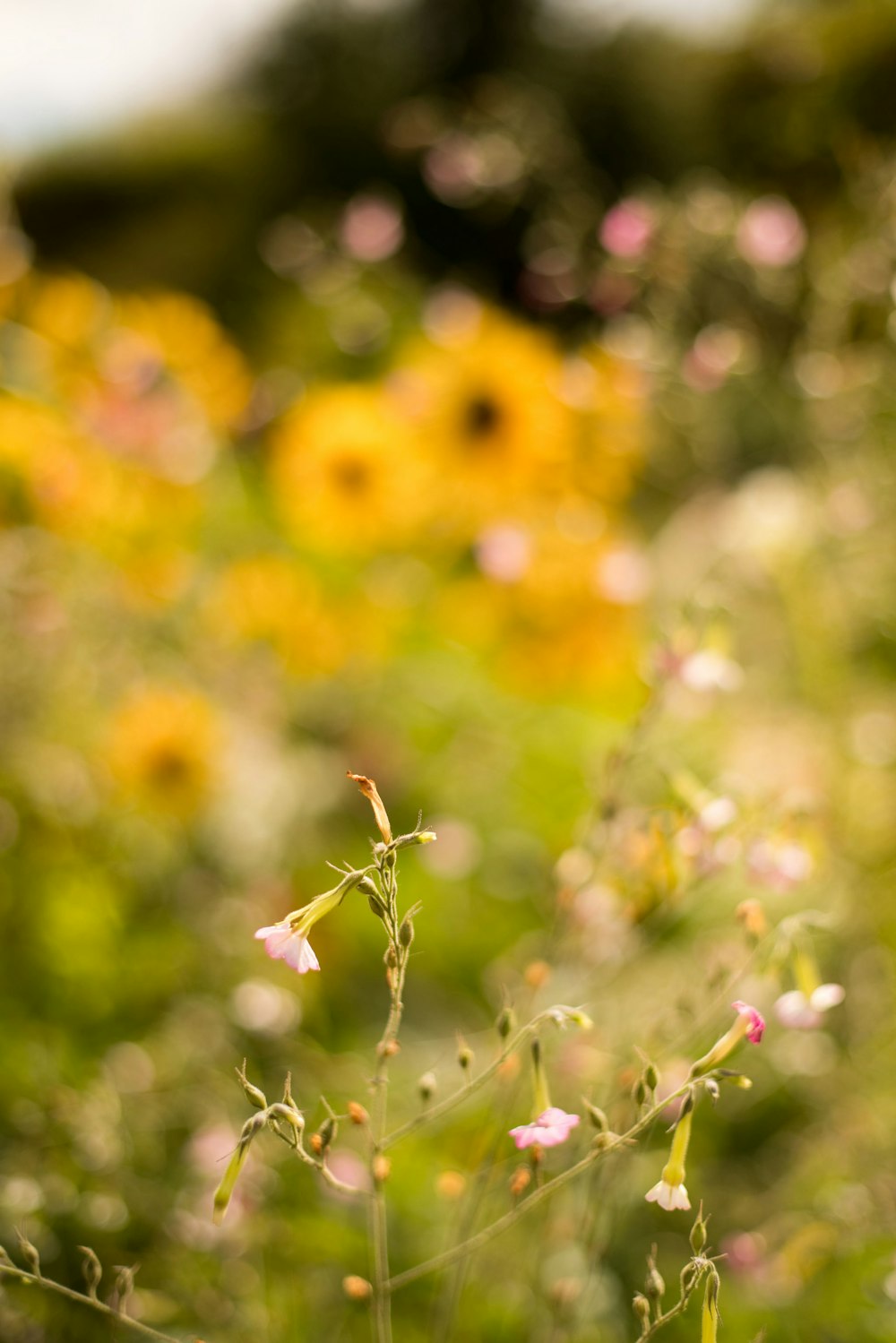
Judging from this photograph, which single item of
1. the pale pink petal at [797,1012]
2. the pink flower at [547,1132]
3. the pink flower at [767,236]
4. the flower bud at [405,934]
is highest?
the pink flower at [767,236]

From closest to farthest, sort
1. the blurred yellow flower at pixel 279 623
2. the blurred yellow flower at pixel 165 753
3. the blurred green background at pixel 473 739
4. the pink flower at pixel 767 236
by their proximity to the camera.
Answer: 1. the blurred green background at pixel 473 739
2. the pink flower at pixel 767 236
3. the blurred yellow flower at pixel 165 753
4. the blurred yellow flower at pixel 279 623

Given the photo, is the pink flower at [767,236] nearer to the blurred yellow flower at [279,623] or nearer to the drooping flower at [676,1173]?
the blurred yellow flower at [279,623]

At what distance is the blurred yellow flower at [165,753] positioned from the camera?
104 cm

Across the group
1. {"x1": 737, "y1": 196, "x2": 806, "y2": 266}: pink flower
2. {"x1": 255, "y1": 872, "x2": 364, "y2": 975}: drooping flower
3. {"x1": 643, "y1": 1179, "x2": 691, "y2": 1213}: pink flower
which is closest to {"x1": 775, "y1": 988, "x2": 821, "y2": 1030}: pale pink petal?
{"x1": 643, "y1": 1179, "x2": 691, "y2": 1213}: pink flower

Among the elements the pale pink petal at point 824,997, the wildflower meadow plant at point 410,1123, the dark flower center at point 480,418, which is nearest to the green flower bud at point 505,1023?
the wildflower meadow plant at point 410,1123

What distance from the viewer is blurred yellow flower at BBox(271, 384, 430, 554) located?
47.3 inches

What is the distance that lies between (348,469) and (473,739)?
0.39 metres

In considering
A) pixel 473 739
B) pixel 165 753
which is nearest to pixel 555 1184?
pixel 165 753

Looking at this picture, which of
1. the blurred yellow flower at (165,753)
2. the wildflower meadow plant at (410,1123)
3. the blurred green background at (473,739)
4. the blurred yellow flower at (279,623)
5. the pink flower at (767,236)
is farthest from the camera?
the blurred yellow flower at (279,623)

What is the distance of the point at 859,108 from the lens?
1725mm

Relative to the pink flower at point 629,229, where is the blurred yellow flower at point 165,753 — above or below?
below

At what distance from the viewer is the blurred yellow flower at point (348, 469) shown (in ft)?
3.94

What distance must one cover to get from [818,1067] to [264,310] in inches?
141

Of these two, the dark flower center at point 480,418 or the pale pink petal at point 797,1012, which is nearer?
the pale pink petal at point 797,1012
